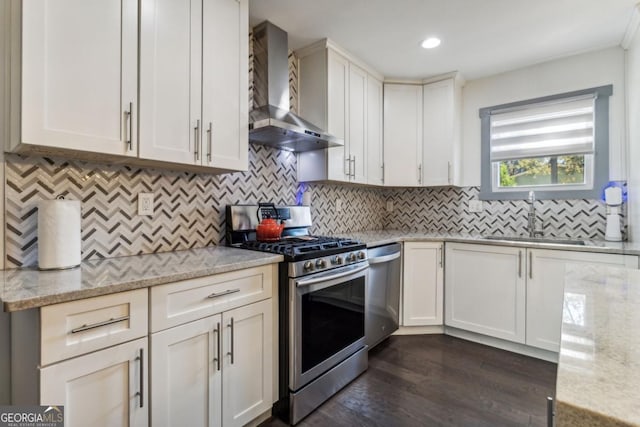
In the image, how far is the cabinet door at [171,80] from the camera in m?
1.47

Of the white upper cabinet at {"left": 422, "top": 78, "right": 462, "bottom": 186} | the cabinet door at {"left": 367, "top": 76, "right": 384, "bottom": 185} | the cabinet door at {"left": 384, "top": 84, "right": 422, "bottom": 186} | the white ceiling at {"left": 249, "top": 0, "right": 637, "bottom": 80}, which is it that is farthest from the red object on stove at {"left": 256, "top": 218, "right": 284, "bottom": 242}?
the white upper cabinet at {"left": 422, "top": 78, "right": 462, "bottom": 186}

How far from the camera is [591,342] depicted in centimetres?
64

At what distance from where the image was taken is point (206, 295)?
1417 millimetres

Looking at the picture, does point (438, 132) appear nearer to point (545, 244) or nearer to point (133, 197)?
point (545, 244)

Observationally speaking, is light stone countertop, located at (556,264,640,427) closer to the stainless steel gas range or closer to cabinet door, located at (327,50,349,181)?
the stainless steel gas range

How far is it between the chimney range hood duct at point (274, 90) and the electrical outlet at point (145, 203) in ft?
2.51

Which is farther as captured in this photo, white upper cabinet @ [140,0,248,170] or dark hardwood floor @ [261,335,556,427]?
dark hardwood floor @ [261,335,556,427]

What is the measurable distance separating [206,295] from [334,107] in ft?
6.08

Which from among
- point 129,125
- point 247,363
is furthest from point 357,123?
point 247,363

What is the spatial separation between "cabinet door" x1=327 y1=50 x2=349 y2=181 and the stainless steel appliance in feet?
2.46

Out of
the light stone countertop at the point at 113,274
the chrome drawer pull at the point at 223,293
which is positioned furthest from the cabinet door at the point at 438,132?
the chrome drawer pull at the point at 223,293

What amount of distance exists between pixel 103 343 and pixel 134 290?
0.20 metres

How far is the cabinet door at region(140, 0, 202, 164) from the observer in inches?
57.7

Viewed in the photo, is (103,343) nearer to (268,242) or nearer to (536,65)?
(268,242)
